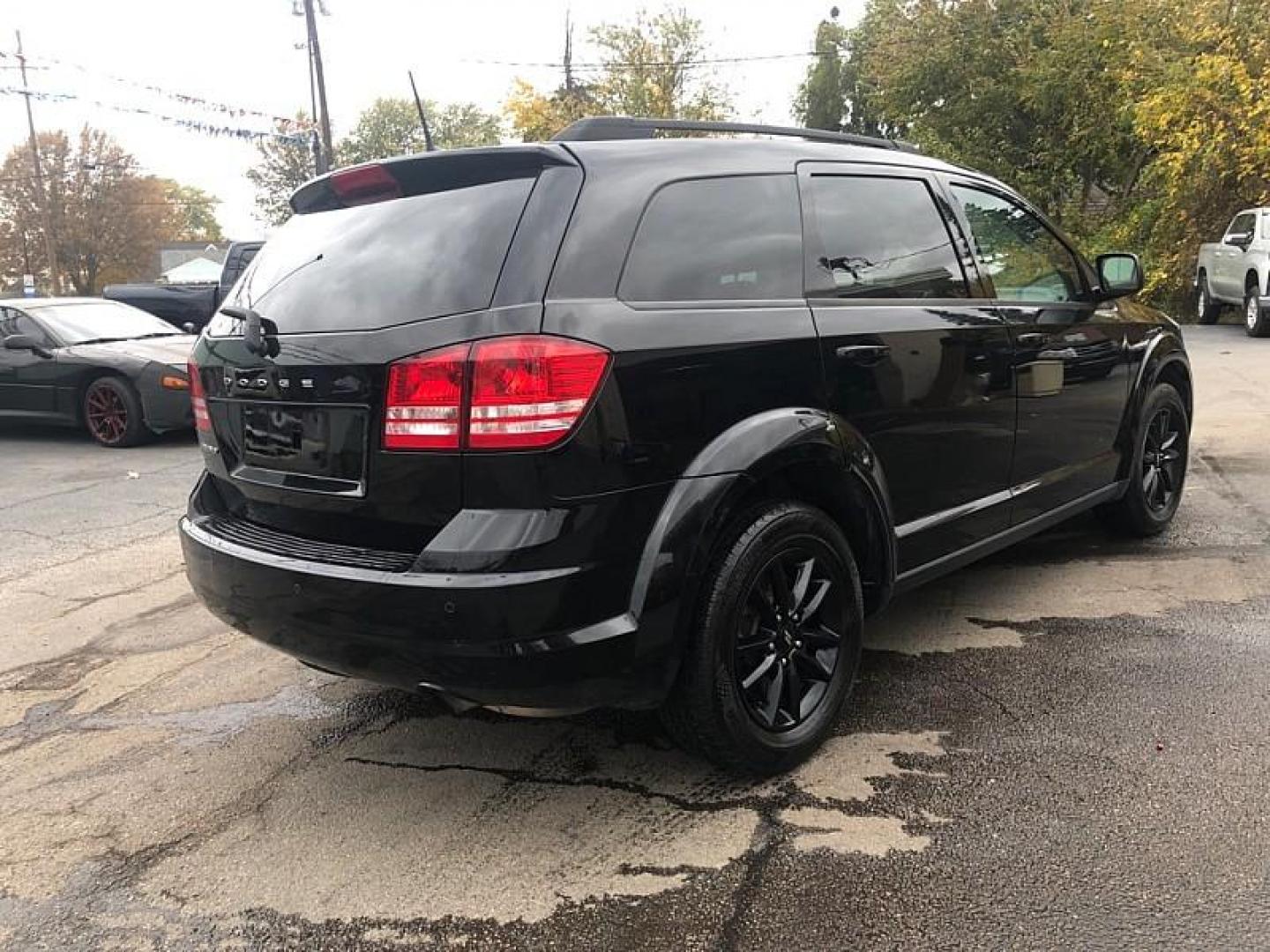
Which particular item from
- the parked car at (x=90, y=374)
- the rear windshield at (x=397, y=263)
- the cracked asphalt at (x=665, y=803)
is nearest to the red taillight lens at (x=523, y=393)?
the rear windshield at (x=397, y=263)

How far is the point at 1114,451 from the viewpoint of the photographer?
4.60 m

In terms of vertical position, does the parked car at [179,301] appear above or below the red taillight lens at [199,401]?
above

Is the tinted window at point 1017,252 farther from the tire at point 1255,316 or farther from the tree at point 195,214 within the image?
the tree at point 195,214

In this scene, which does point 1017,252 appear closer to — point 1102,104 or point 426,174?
point 426,174

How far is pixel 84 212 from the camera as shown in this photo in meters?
60.3

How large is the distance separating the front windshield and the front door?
8577 mm

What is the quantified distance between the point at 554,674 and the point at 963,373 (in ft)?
6.24

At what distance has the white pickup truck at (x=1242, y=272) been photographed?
1481 centimetres

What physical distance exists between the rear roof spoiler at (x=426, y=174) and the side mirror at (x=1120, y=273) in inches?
120

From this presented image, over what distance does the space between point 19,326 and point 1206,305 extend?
17.8 metres

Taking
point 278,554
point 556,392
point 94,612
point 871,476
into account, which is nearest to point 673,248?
point 556,392

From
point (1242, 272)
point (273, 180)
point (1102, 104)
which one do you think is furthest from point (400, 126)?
point (1242, 272)

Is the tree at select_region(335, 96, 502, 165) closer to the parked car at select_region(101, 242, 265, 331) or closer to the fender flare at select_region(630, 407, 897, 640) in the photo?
the parked car at select_region(101, 242, 265, 331)

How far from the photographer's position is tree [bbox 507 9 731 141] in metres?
33.2
